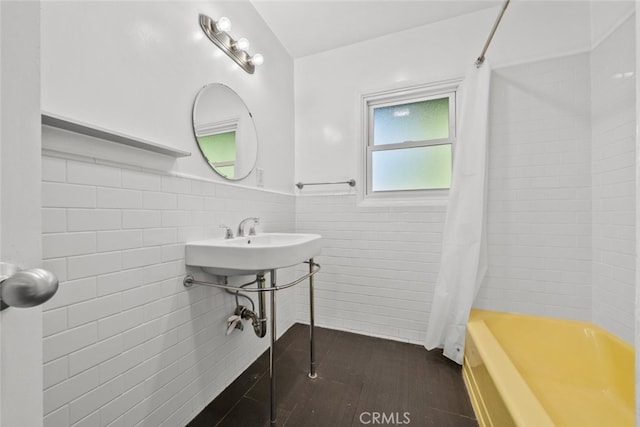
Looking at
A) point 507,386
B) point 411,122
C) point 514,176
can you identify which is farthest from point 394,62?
point 507,386

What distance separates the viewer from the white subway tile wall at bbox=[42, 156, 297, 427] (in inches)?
28.4

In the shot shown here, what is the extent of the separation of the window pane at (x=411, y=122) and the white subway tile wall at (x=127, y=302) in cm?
139

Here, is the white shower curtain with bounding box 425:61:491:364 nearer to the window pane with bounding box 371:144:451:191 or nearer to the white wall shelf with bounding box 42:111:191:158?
the window pane with bounding box 371:144:451:191

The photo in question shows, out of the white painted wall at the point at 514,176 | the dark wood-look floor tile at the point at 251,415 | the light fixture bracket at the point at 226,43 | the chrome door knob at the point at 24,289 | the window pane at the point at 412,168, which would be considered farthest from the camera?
the window pane at the point at 412,168

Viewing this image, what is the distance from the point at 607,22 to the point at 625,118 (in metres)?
0.59

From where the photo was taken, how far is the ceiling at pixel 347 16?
1.62 meters

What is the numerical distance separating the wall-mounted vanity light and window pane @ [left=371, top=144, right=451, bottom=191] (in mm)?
1118

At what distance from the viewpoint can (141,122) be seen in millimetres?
953

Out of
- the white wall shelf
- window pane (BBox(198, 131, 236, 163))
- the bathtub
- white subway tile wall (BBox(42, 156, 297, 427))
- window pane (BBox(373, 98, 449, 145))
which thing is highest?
window pane (BBox(373, 98, 449, 145))

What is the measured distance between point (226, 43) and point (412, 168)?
1528mm

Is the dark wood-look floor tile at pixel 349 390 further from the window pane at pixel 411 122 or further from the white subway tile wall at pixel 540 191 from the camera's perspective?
the window pane at pixel 411 122

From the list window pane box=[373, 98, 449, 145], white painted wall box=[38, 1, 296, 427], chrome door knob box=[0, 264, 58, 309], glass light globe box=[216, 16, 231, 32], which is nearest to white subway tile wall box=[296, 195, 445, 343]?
window pane box=[373, 98, 449, 145]

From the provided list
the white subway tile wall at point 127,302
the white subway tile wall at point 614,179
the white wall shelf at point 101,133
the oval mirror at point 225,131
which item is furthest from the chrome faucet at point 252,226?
the white subway tile wall at point 614,179

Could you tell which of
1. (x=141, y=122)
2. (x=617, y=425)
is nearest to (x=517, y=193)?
(x=617, y=425)
